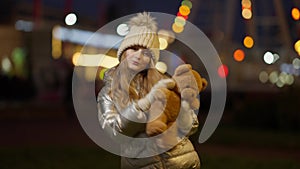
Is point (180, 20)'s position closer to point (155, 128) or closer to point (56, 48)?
point (155, 128)

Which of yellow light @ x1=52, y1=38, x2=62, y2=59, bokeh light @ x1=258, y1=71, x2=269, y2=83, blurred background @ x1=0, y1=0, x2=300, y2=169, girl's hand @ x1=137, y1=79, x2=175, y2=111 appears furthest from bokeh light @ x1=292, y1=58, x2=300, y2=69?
yellow light @ x1=52, y1=38, x2=62, y2=59

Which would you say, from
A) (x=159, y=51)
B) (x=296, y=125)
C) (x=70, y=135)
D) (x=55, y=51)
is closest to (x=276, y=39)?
(x=55, y=51)

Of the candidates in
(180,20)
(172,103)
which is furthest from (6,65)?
(172,103)

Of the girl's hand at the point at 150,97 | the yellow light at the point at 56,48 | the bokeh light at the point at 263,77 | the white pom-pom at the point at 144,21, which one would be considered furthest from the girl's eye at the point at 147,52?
the yellow light at the point at 56,48

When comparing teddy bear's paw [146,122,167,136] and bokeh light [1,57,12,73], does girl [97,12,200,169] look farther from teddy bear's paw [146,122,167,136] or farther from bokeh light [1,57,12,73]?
bokeh light [1,57,12,73]

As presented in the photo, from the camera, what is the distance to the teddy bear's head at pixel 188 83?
11.2ft

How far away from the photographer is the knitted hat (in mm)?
3455

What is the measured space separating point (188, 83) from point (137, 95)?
31 centimetres

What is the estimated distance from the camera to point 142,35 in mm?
3461

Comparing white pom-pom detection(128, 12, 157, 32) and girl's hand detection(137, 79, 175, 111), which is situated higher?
white pom-pom detection(128, 12, 157, 32)

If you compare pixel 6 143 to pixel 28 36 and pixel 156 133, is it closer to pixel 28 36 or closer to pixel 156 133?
pixel 156 133

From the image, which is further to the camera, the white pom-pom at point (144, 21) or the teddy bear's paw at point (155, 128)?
the white pom-pom at point (144, 21)

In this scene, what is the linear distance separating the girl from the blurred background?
0.89 ft

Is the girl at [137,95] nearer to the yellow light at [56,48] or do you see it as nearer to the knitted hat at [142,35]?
the knitted hat at [142,35]
